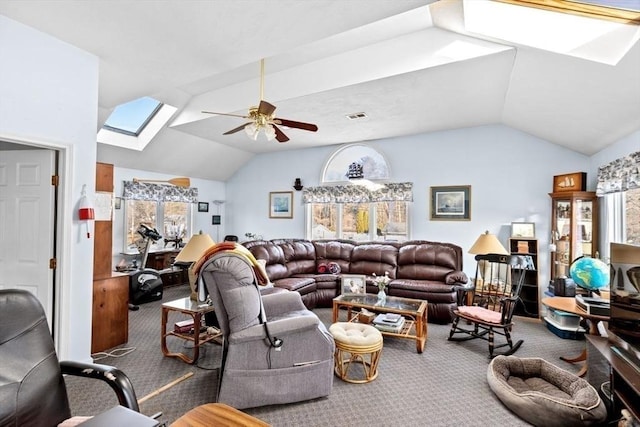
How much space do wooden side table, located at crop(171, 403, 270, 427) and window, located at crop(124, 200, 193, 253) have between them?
5.26 metres

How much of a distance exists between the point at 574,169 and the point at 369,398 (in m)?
4.53

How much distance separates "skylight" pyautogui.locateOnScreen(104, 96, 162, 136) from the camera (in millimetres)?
5238

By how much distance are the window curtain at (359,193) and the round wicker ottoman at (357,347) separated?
11.3 feet

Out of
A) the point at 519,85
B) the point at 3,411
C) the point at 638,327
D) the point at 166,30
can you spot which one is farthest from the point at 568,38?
the point at 3,411

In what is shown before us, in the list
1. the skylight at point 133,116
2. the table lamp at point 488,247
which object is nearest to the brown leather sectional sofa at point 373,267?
the table lamp at point 488,247

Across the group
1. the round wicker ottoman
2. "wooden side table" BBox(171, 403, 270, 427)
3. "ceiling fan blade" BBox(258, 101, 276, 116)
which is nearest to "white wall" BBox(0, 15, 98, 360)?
"ceiling fan blade" BBox(258, 101, 276, 116)

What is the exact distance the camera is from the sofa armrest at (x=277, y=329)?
7.43 ft

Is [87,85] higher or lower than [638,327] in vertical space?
higher

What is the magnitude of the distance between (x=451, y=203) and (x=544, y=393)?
3505mm

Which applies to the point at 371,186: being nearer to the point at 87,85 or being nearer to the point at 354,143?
the point at 354,143

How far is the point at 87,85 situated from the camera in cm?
280

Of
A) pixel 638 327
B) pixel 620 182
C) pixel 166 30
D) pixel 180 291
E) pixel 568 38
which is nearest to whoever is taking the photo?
pixel 638 327

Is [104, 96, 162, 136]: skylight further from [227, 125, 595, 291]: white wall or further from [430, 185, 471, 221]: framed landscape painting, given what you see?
[430, 185, 471, 221]: framed landscape painting

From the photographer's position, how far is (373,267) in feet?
17.3
